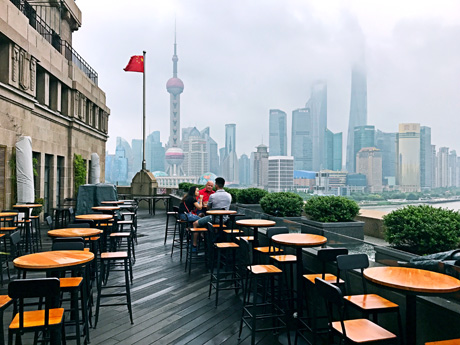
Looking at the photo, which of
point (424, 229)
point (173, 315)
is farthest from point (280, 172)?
point (173, 315)

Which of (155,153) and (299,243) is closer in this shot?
(299,243)

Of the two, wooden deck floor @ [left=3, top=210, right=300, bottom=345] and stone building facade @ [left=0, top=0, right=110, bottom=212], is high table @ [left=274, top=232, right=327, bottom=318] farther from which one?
stone building facade @ [left=0, top=0, right=110, bottom=212]

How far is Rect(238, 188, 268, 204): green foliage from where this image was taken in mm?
11726

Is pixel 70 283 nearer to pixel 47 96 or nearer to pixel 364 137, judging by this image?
pixel 47 96

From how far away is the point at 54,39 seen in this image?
1947cm

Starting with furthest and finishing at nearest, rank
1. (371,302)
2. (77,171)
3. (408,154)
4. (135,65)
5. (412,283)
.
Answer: (135,65) → (77,171) → (408,154) → (371,302) → (412,283)

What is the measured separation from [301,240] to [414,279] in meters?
1.85

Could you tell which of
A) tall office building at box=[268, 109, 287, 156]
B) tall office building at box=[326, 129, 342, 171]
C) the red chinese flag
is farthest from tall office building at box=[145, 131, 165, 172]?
the red chinese flag

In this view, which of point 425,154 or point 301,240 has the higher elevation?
point 425,154

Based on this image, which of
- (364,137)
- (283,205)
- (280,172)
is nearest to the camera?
(283,205)

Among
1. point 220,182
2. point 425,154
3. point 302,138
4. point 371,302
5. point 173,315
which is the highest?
point 302,138

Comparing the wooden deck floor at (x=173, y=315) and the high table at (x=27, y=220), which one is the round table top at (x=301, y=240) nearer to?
the wooden deck floor at (x=173, y=315)

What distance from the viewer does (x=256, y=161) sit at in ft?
159

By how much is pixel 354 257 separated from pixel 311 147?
7863 centimetres
